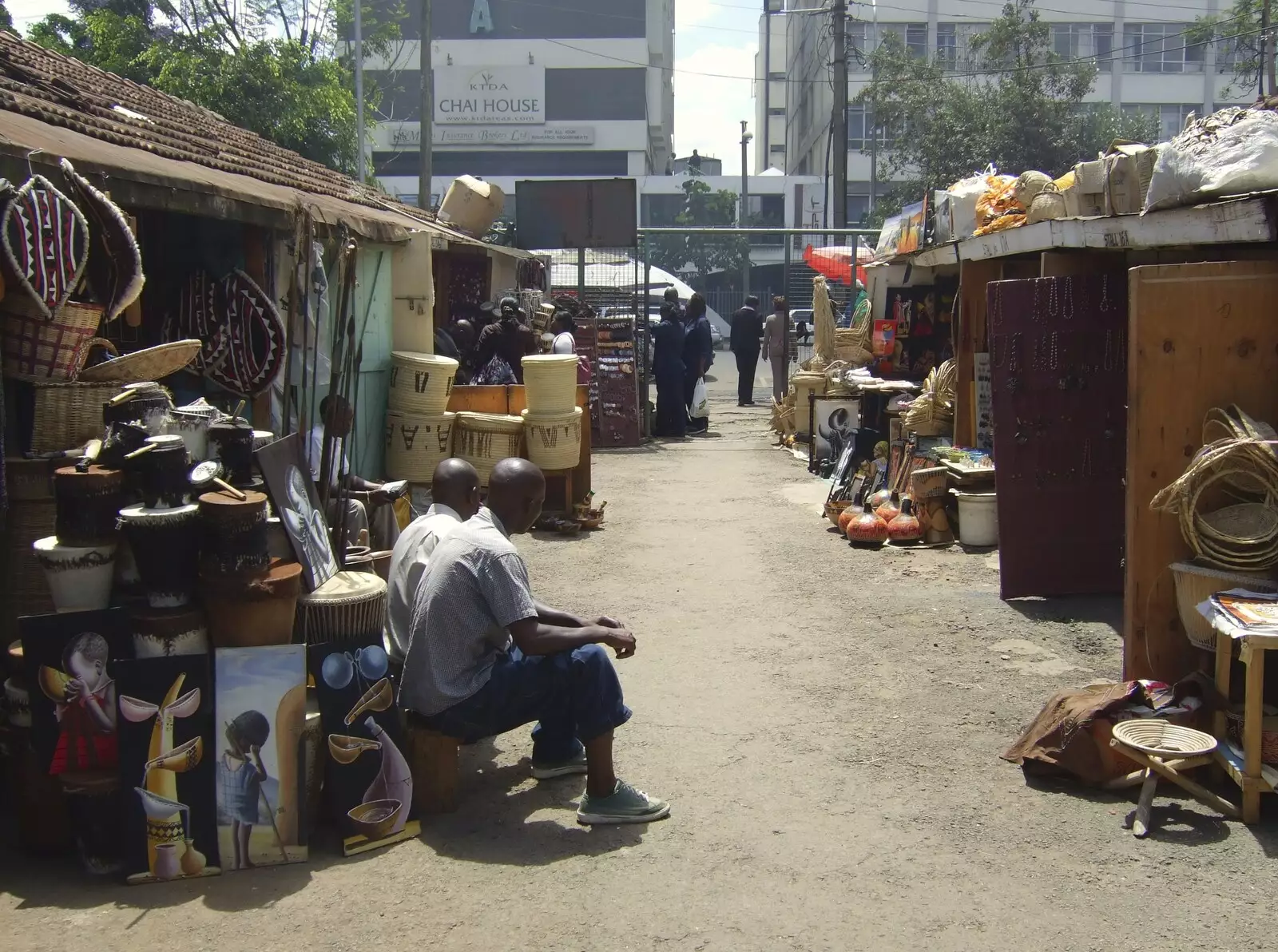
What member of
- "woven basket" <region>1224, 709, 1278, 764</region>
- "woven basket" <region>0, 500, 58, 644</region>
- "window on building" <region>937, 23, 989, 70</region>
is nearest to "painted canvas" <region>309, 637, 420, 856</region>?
"woven basket" <region>0, 500, 58, 644</region>

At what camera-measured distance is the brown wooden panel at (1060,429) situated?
7465 mm

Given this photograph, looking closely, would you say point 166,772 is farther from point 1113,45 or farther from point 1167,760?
point 1113,45

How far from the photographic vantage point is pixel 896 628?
24.2 feet

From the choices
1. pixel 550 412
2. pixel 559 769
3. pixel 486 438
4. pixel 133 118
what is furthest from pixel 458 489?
pixel 550 412

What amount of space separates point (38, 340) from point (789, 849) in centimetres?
333

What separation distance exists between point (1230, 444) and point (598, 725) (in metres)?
2.76

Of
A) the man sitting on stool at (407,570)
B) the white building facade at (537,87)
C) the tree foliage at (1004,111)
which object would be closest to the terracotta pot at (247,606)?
the man sitting on stool at (407,570)

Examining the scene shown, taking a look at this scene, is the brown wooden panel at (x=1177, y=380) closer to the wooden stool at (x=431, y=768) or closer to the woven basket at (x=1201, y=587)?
the woven basket at (x=1201, y=587)

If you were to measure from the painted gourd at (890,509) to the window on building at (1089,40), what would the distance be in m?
46.4

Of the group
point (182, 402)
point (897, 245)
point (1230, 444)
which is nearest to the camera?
point (1230, 444)

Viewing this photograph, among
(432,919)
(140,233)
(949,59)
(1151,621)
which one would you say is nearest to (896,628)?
(1151,621)

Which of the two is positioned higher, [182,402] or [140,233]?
[140,233]

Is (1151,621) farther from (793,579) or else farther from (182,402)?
(182,402)

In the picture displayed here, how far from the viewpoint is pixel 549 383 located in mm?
10156
